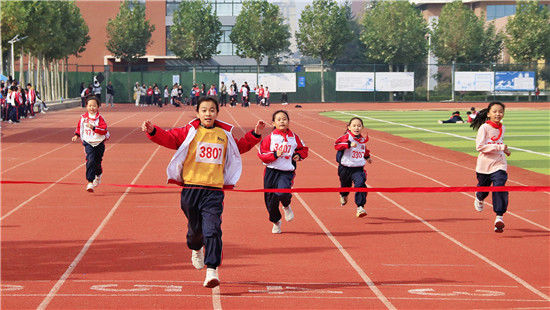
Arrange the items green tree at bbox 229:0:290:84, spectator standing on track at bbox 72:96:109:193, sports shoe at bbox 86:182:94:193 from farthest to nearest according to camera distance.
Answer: green tree at bbox 229:0:290:84 → sports shoe at bbox 86:182:94:193 → spectator standing on track at bbox 72:96:109:193

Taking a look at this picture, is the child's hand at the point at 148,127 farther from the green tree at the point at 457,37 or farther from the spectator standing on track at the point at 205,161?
the green tree at the point at 457,37

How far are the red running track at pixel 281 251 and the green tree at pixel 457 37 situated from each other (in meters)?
54.9

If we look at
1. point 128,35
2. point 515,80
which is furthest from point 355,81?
point 128,35

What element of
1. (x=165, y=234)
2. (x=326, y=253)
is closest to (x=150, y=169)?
(x=165, y=234)

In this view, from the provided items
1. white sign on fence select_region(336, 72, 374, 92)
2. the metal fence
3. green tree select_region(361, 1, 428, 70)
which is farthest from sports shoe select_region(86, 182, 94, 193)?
green tree select_region(361, 1, 428, 70)

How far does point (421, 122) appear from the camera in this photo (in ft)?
126

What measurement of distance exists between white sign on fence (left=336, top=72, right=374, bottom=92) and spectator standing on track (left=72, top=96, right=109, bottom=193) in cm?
5180

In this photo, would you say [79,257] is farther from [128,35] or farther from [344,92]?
[128,35]

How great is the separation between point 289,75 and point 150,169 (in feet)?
155

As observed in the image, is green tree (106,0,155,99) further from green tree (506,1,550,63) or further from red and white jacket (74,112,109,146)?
red and white jacket (74,112,109,146)

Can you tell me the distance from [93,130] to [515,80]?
56.3 metres

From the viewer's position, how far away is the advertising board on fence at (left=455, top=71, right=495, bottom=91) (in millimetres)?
65188

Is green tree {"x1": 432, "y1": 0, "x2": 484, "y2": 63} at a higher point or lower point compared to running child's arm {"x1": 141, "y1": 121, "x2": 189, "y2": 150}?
higher

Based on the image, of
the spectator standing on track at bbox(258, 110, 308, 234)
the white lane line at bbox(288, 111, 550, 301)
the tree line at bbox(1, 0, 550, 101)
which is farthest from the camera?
the tree line at bbox(1, 0, 550, 101)
